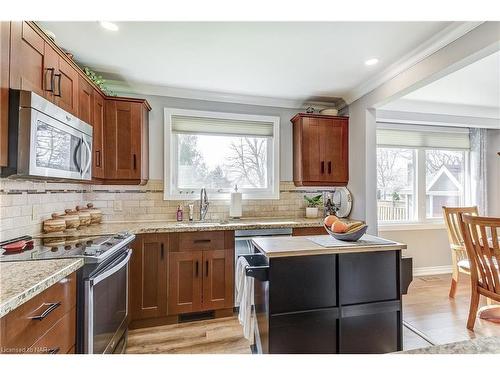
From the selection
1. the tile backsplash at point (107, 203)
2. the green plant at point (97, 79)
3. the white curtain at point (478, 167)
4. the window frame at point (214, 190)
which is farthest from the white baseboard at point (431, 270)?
the green plant at point (97, 79)

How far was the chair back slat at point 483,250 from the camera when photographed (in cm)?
209

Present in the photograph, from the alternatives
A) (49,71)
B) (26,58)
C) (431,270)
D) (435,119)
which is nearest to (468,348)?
(26,58)

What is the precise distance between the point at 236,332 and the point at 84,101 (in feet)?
8.08

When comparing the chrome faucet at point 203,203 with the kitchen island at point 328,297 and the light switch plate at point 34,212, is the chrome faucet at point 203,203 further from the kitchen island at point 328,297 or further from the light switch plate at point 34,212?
the light switch plate at point 34,212

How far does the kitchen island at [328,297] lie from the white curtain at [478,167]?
3.55 metres

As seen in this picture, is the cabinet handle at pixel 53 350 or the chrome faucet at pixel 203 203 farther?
the chrome faucet at pixel 203 203

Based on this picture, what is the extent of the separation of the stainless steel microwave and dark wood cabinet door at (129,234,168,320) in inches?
34.4

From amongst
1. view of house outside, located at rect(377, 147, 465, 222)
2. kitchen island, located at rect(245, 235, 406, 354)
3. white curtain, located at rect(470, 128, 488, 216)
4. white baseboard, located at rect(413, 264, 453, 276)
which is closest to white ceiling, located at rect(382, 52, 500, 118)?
white curtain, located at rect(470, 128, 488, 216)

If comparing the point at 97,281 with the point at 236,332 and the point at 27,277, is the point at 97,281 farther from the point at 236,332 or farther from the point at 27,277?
the point at 236,332

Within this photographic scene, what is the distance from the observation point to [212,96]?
124 inches

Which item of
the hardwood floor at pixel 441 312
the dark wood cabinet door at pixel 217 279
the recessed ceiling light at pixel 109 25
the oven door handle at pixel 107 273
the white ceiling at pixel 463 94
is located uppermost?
the white ceiling at pixel 463 94

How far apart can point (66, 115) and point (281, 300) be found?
1.90 metres
